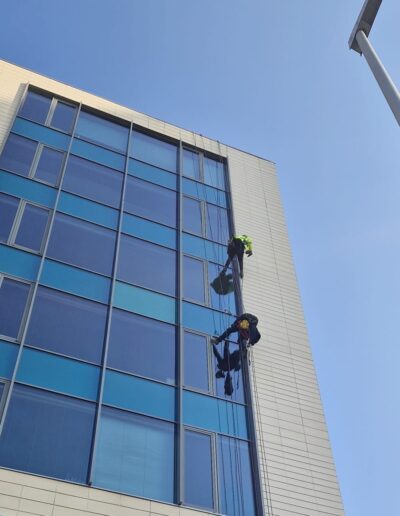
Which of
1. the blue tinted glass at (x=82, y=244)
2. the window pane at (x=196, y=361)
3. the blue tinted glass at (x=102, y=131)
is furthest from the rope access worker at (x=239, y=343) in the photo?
the blue tinted glass at (x=102, y=131)

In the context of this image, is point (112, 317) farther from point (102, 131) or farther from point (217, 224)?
point (102, 131)

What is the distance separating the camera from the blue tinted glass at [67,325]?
44.8 feet

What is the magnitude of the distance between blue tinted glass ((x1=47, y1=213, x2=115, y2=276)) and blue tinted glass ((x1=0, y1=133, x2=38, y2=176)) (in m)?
1.89

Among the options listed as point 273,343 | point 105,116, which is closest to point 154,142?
point 105,116

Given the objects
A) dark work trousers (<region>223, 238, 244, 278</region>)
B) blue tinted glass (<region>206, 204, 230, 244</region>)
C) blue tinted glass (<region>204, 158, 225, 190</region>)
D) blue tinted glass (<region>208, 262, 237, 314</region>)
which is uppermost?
blue tinted glass (<region>204, 158, 225, 190</region>)

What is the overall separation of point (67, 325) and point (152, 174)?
7635 mm

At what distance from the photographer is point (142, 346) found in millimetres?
14820

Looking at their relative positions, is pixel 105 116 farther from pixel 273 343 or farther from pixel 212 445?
pixel 212 445

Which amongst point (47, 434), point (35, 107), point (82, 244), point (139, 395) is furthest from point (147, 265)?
point (35, 107)

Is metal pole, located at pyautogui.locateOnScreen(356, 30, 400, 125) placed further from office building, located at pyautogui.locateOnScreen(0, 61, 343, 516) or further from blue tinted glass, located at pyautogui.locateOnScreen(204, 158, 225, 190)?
blue tinted glass, located at pyautogui.locateOnScreen(204, 158, 225, 190)

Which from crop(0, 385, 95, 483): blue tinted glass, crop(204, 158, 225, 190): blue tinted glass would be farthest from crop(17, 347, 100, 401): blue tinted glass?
crop(204, 158, 225, 190): blue tinted glass

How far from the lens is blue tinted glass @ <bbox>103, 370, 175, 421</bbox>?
13.3m

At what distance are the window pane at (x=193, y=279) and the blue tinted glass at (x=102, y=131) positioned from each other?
202 inches

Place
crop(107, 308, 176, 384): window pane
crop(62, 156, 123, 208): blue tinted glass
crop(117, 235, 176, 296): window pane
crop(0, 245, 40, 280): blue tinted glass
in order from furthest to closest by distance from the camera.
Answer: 1. crop(62, 156, 123, 208): blue tinted glass
2. crop(117, 235, 176, 296): window pane
3. crop(0, 245, 40, 280): blue tinted glass
4. crop(107, 308, 176, 384): window pane
